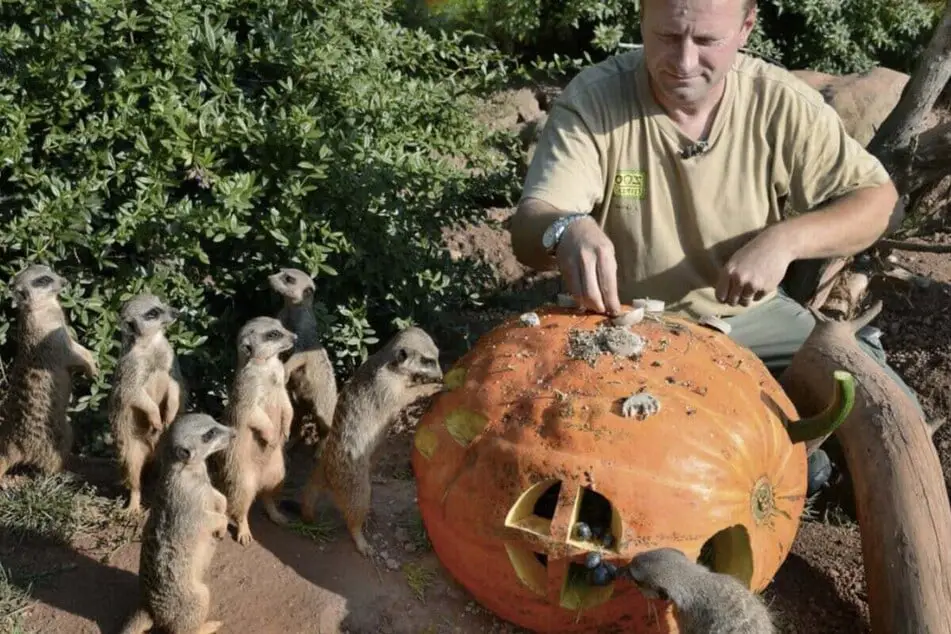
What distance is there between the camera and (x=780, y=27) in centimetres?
800

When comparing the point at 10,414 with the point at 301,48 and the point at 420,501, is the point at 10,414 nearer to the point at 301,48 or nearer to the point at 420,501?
the point at 420,501

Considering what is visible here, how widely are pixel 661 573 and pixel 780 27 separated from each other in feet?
20.4

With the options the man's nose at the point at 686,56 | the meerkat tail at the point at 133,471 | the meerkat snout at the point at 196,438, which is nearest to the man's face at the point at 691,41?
the man's nose at the point at 686,56

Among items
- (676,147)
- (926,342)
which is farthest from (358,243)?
(926,342)

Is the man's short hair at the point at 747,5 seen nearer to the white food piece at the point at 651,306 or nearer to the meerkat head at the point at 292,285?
the white food piece at the point at 651,306

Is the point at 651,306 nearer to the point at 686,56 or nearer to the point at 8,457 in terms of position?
the point at 686,56

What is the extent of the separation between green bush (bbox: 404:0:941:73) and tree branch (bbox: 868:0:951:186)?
2.30 meters

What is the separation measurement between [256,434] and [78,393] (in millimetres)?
1351

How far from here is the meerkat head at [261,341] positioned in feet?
12.8

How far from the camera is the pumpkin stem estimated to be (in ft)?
10.2

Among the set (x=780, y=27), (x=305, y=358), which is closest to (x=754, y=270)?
(x=305, y=358)

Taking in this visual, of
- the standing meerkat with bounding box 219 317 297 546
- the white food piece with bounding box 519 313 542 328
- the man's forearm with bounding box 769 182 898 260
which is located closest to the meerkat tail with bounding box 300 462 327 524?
the standing meerkat with bounding box 219 317 297 546

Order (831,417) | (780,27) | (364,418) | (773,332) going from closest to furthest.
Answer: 1. (831,417)
2. (364,418)
3. (773,332)
4. (780,27)

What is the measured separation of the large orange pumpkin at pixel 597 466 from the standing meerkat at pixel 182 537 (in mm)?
720
